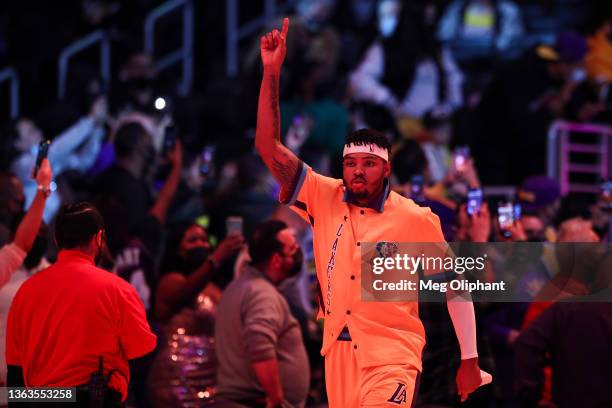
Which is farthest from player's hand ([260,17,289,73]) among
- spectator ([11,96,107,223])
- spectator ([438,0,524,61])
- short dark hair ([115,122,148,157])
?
spectator ([438,0,524,61])

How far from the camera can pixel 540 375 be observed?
841cm

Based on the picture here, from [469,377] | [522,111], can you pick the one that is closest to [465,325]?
[469,377]

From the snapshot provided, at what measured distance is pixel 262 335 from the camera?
8641 mm

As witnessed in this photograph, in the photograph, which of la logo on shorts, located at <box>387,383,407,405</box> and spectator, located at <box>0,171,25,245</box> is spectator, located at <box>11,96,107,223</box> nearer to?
spectator, located at <box>0,171,25,245</box>

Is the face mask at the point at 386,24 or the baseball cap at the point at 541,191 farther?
the face mask at the point at 386,24

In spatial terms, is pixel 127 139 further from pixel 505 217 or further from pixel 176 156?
pixel 505 217

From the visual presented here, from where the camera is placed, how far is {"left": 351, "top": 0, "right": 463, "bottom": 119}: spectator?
15.2m

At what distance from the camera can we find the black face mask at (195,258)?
9.38 metres

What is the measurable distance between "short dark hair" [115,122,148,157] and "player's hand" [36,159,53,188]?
2.78 m

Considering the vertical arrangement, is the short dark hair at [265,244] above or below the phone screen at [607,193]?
below

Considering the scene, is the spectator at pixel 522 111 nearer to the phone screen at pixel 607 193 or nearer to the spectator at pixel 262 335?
the phone screen at pixel 607 193

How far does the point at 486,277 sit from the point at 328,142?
214 inches

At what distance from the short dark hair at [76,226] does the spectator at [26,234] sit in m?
0.70

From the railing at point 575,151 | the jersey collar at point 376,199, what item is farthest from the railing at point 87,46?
the jersey collar at point 376,199
